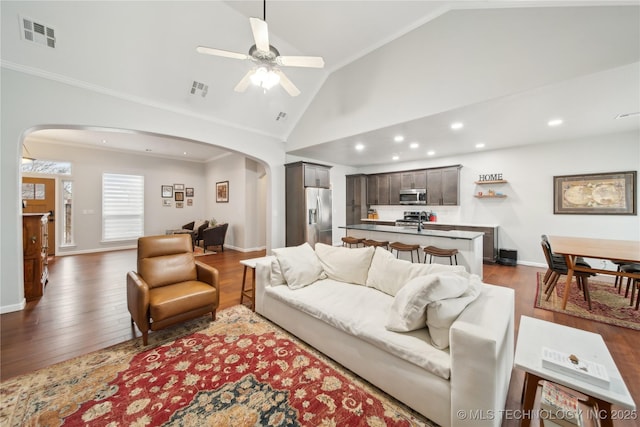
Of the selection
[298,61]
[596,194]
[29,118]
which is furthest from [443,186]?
[29,118]

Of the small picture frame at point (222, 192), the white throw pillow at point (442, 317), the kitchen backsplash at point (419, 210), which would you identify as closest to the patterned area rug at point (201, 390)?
the white throw pillow at point (442, 317)

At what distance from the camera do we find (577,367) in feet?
3.75

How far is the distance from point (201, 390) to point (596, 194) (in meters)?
7.00

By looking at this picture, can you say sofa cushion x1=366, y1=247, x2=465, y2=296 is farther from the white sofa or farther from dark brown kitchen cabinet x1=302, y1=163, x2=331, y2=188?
dark brown kitchen cabinet x1=302, y1=163, x2=331, y2=188

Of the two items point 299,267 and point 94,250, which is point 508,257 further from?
point 94,250

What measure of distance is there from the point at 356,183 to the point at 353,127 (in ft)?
11.2

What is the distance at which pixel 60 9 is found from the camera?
8.38 ft

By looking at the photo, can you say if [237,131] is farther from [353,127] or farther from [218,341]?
[218,341]

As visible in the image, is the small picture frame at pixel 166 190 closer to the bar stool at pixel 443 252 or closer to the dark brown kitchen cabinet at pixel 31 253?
the dark brown kitchen cabinet at pixel 31 253

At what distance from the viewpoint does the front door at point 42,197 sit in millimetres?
5973

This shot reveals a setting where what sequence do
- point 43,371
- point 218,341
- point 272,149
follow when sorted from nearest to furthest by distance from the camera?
point 43,371 → point 218,341 → point 272,149

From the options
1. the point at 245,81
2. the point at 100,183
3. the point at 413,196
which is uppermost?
the point at 245,81

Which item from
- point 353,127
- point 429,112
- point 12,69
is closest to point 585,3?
point 429,112

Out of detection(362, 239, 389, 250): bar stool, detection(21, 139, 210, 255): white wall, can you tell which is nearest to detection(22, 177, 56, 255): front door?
detection(21, 139, 210, 255): white wall
